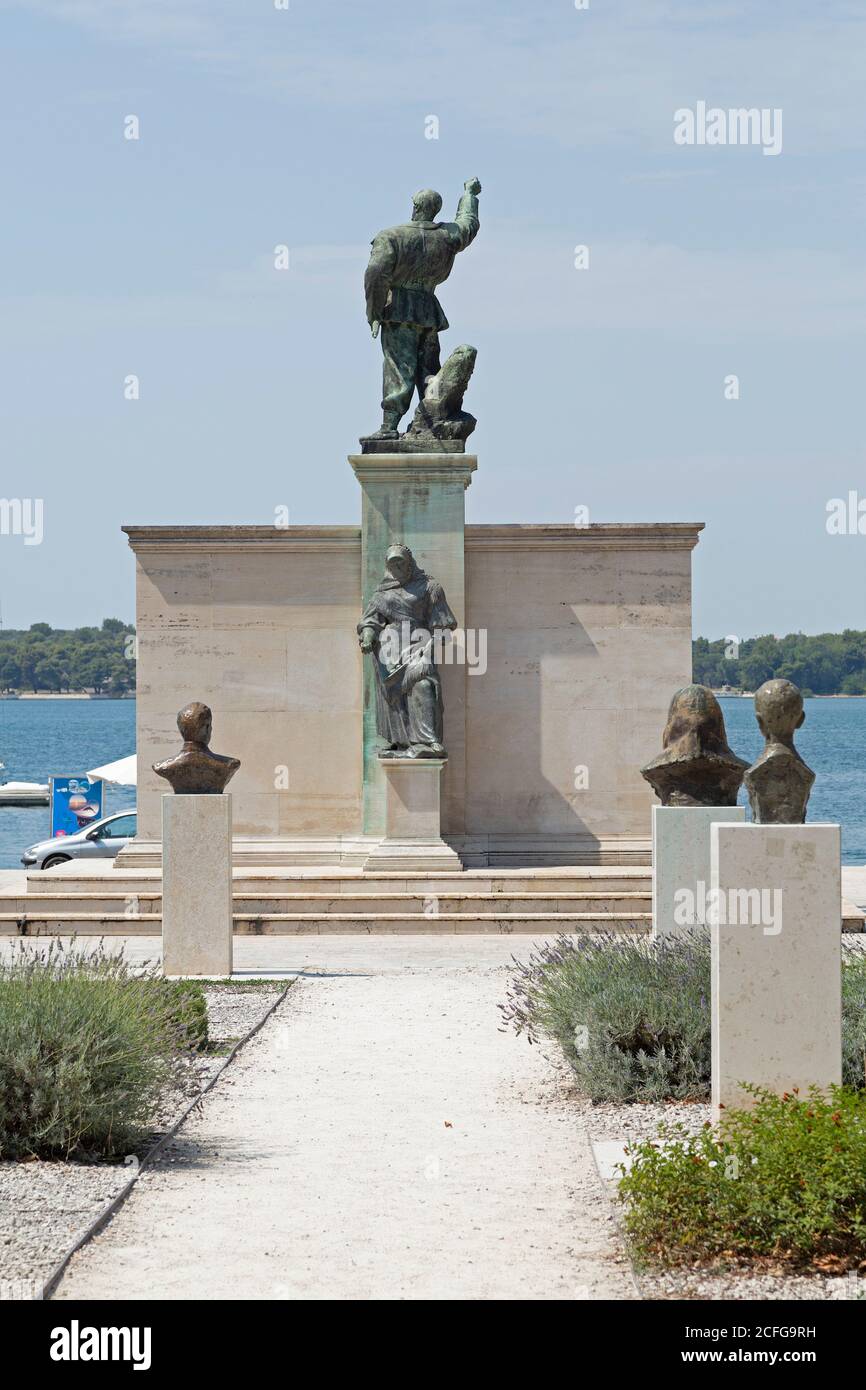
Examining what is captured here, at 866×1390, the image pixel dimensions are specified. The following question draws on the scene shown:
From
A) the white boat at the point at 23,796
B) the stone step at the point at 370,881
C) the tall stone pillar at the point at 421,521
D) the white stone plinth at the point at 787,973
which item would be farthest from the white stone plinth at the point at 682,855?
the white boat at the point at 23,796

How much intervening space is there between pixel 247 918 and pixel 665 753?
5.58m

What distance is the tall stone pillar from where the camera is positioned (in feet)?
65.1

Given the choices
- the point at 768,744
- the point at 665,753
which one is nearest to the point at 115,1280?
the point at 768,744

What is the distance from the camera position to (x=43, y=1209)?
24.0 feet

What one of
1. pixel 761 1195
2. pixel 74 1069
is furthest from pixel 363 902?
pixel 761 1195

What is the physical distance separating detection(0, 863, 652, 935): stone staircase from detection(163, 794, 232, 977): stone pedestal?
3159mm

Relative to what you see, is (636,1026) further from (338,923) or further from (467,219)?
(467,219)

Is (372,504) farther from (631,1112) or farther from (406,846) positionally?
(631,1112)

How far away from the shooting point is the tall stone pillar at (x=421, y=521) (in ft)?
65.1

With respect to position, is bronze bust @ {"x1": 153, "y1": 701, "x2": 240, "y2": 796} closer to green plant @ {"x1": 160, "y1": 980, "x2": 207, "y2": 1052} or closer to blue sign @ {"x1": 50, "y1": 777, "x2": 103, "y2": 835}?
green plant @ {"x1": 160, "y1": 980, "x2": 207, "y2": 1052}

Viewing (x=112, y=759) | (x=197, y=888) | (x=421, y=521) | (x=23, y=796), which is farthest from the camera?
(x=112, y=759)

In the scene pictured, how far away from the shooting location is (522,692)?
20141mm

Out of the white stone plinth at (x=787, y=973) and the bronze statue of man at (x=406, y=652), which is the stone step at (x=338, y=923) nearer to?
the bronze statue of man at (x=406, y=652)

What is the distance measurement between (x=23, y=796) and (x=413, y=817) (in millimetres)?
50113
